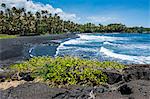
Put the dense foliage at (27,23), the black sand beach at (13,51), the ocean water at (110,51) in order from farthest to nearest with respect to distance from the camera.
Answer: the dense foliage at (27,23)
the black sand beach at (13,51)
the ocean water at (110,51)

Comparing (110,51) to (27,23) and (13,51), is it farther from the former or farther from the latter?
(27,23)

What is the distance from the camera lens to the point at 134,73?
8414 mm

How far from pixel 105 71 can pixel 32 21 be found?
96.2 m

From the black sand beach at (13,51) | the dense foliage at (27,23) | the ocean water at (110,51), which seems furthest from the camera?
the dense foliage at (27,23)

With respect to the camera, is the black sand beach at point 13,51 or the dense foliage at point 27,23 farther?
the dense foliage at point 27,23

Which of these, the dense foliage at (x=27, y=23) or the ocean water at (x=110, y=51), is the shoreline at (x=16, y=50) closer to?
the ocean water at (x=110, y=51)

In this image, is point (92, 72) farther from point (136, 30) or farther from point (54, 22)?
point (136, 30)

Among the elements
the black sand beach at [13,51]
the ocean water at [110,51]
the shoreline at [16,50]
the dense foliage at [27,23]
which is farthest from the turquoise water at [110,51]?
the dense foliage at [27,23]

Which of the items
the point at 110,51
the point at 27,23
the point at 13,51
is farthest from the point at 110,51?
the point at 27,23

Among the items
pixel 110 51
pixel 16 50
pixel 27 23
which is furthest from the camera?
pixel 27 23

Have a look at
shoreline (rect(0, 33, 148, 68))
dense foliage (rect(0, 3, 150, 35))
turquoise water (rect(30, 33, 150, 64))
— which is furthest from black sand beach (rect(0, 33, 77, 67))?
dense foliage (rect(0, 3, 150, 35))

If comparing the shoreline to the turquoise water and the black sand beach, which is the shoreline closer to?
the black sand beach

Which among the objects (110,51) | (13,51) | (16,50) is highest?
(110,51)

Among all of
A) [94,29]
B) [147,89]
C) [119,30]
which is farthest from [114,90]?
[119,30]
